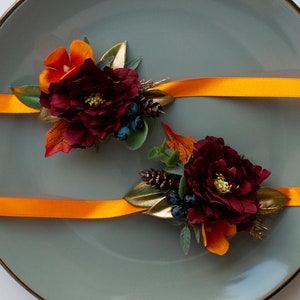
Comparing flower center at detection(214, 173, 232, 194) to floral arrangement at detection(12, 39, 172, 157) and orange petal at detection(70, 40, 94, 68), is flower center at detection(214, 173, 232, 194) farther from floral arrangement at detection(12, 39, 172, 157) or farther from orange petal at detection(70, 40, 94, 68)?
orange petal at detection(70, 40, 94, 68)

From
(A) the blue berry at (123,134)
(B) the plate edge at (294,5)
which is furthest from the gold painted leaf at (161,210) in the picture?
(B) the plate edge at (294,5)

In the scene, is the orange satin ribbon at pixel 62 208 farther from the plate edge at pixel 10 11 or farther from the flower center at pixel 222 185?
the plate edge at pixel 10 11

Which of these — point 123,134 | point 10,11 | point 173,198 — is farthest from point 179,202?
point 10,11

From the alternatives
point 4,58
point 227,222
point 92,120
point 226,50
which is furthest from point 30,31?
point 227,222

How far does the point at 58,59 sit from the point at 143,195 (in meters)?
0.23

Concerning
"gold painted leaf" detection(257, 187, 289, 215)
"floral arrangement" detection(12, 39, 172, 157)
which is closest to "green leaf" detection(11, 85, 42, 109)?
"floral arrangement" detection(12, 39, 172, 157)

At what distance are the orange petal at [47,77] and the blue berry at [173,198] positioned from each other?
0.22 metres

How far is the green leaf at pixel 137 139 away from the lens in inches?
24.8

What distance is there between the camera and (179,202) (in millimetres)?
Result: 622

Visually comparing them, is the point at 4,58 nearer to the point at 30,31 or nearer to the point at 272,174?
the point at 30,31

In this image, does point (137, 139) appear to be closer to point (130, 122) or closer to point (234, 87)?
point (130, 122)

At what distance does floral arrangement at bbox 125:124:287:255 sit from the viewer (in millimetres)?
595

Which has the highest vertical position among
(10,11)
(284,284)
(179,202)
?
(10,11)

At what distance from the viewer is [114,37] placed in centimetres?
66
